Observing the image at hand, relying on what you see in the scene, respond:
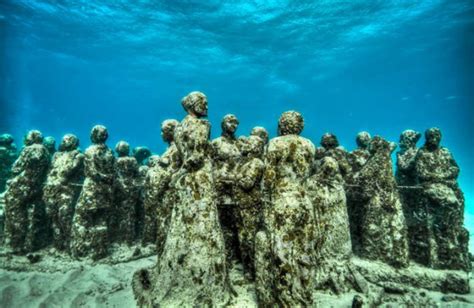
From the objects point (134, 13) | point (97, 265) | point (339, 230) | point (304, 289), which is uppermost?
point (134, 13)

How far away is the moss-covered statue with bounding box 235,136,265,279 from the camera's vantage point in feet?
16.1

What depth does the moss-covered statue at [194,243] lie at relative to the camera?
13.9ft

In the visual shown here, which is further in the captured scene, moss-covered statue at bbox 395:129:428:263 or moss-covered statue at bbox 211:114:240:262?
moss-covered statue at bbox 395:129:428:263

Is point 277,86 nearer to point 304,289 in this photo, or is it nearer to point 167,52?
point 167,52

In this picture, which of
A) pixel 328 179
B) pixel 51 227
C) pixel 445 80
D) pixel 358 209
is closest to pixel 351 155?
pixel 358 209

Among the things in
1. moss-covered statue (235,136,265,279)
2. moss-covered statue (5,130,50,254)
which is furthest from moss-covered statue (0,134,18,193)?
moss-covered statue (235,136,265,279)

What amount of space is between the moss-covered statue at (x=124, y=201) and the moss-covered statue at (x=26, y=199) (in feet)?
7.44

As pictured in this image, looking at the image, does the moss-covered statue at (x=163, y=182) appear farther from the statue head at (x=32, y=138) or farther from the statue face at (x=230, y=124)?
the statue head at (x=32, y=138)

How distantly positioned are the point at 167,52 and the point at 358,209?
181 feet

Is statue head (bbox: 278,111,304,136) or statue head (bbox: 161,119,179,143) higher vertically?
statue head (bbox: 161,119,179,143)

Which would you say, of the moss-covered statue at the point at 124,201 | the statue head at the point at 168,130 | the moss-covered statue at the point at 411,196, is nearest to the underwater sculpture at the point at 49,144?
the moss-covered statue at the point at 124,201

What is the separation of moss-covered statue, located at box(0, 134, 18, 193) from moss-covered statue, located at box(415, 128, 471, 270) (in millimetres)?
15847

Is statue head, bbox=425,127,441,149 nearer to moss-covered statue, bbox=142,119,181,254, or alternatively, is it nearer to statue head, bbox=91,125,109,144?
moss-covered statue, bbox=142,119,181,254

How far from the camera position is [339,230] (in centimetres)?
618
